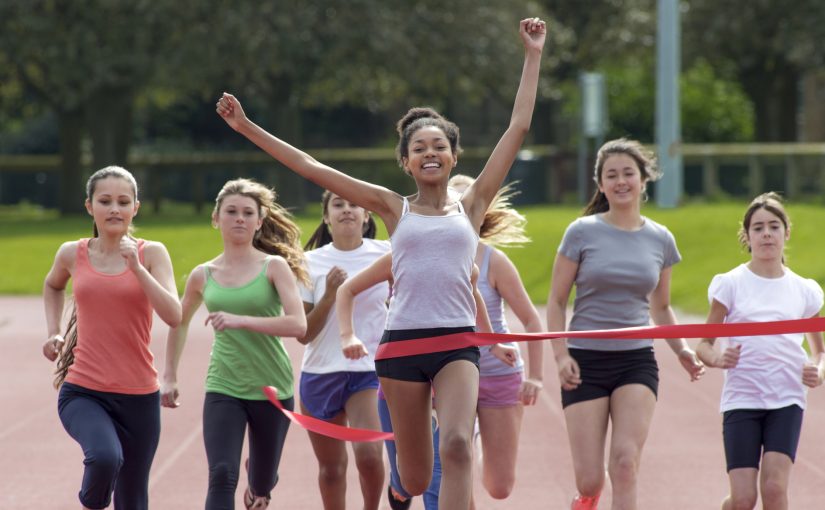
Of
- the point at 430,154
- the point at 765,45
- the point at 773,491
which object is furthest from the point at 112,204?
the point at 765,45

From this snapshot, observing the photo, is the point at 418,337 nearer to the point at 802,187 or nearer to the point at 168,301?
the point at 168,301

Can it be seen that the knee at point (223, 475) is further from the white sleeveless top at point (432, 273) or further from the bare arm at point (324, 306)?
the white sleeveless top at point (432, 273)

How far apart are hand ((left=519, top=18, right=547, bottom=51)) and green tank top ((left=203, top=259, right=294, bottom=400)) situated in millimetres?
1584

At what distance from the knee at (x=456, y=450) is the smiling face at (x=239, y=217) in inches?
64.5

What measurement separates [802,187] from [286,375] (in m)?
27.4

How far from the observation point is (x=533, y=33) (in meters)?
5.69

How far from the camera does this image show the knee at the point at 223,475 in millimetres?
5922

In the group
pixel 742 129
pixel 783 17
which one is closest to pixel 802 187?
pixel 783 17

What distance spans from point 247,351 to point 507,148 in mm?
1533

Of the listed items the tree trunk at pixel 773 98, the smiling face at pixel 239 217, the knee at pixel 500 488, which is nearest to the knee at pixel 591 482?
the knee at pixel 500 488

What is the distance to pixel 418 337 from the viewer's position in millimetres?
5266

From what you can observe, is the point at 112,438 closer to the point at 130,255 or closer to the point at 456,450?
the point at 130,255

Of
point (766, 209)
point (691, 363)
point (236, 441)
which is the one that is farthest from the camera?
point (691, 363)

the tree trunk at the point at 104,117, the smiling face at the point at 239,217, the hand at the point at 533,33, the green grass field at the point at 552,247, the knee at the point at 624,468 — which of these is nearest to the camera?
the hand at the point at 533,33
